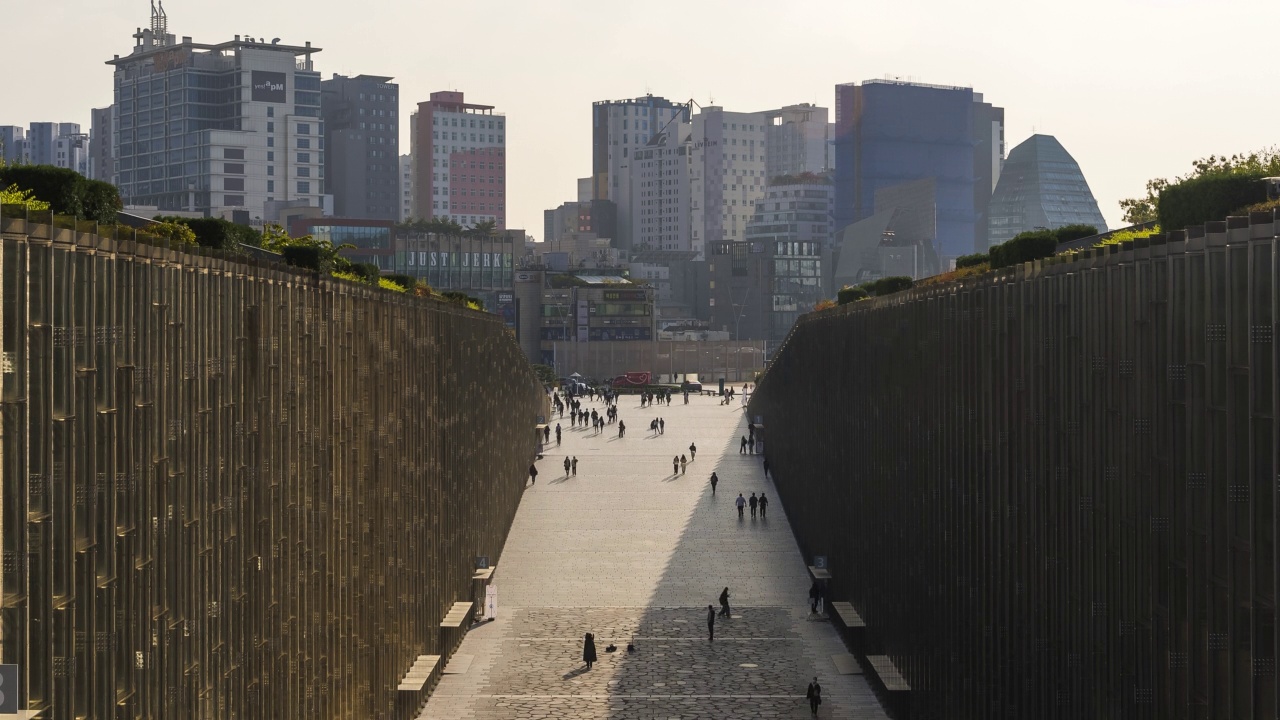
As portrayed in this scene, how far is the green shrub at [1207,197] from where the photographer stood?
18219 mm

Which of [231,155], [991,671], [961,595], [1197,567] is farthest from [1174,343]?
[231,155]

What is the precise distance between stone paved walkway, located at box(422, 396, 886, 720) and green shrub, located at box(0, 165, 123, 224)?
15242 mm

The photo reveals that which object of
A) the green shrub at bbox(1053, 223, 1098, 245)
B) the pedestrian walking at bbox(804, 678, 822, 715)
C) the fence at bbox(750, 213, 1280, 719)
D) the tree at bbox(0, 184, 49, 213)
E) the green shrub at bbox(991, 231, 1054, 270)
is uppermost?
the green shrub at bbox(1053, 223, 1098, 245)

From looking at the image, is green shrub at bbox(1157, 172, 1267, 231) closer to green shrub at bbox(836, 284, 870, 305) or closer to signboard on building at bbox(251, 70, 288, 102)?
green shrub at bbox(836, 284, 870, 305)

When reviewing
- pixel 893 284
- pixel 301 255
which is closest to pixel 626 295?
pixel 893 284

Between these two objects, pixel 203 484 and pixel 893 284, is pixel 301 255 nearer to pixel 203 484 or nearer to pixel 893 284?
pixel 203 484

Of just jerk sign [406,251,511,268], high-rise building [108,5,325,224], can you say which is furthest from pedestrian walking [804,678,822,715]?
high-rise building [108,5,325,224]

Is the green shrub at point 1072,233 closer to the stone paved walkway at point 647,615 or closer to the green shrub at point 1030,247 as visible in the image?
the green shrub at point 1030,247

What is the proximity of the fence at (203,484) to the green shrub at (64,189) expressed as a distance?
155 cm

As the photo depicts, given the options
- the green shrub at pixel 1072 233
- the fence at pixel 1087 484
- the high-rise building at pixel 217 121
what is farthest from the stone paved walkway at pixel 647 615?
the high-rise building at pixel 217 121

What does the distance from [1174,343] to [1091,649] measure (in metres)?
4.29

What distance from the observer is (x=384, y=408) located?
27.0m

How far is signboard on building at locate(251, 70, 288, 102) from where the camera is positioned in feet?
648

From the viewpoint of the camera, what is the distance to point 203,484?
15.6m
